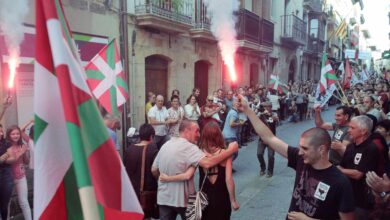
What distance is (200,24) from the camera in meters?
11.9

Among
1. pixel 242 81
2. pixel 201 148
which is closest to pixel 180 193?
pixel 201 148

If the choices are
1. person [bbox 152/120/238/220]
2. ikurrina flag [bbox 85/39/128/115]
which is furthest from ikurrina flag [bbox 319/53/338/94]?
person [bbox 152/120/238/220]

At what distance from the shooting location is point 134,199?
173cm

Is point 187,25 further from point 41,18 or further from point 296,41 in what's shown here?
point 296,41

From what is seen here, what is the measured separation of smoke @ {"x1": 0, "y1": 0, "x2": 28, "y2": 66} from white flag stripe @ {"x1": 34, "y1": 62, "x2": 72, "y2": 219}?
4902 mm

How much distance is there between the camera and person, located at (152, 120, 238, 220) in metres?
3.45

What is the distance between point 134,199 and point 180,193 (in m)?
1.86

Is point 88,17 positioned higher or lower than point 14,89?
higher

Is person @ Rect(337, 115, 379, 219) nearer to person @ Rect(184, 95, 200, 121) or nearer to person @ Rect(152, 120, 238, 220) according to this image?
person @ Rect(152, 120, 238, 220)

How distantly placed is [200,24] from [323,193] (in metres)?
10.00

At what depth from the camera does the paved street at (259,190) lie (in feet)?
16.9

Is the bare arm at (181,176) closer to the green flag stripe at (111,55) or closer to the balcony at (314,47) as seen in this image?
the green flag stripe at (111,55)

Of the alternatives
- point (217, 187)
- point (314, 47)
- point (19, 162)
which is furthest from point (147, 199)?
point (314, 47)

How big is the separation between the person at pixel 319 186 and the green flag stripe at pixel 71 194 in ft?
5.39
